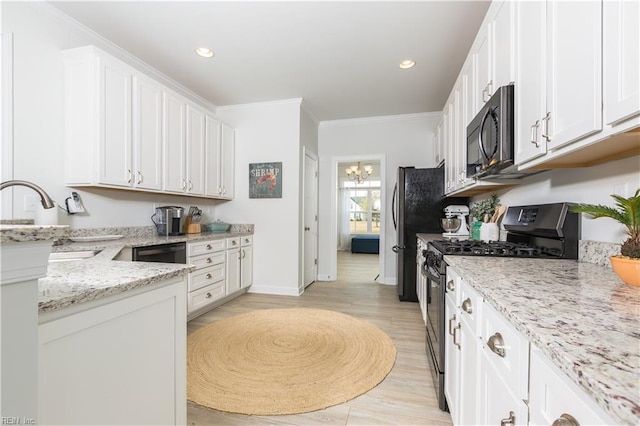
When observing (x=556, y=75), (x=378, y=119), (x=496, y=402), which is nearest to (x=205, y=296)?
(x=496, y=402)

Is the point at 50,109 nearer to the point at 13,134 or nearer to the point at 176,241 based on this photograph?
the point at 13,134

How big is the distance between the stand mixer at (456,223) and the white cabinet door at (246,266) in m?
2.55

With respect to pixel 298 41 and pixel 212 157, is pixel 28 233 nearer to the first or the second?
pixel 298 41

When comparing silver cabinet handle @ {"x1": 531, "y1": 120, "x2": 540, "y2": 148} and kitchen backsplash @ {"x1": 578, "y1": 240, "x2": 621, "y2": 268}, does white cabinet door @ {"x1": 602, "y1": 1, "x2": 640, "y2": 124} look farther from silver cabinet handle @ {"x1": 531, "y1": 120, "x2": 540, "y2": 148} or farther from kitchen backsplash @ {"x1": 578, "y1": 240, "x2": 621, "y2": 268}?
kitchen backsplash @ {"x1": 578, "y1": 240, "x2": 621, "y2": 268}

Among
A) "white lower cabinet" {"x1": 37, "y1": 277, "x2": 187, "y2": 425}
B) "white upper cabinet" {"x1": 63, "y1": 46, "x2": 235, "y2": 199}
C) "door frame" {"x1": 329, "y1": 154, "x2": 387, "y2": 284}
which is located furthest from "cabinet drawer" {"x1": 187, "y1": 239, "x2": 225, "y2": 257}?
"door frame" {"x1": 329, "y1": 154, "x2": 387, "y2": 284}

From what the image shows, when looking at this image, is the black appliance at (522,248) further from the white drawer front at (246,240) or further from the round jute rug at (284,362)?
the white drawer front at (246,240)

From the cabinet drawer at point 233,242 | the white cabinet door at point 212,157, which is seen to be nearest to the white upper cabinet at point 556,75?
the cabinet drawer at point 233,242

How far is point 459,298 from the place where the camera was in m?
1.29

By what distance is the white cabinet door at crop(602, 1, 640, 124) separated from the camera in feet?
2.38

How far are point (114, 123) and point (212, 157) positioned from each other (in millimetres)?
1324

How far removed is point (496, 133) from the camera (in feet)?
5.08

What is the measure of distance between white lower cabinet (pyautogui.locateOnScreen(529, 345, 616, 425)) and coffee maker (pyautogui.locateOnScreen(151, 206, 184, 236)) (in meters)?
3.30

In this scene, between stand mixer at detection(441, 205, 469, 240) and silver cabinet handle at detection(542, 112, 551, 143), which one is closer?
silver cabinet handle at detection(542, 112, 551, 143)

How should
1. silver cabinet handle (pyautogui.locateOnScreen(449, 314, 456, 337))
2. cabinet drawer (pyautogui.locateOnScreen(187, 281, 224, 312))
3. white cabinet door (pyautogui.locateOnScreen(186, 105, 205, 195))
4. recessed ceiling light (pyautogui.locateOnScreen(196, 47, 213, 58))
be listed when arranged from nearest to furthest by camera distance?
silver cabinet handle (pyautogui.locateOnScreen(449, 314, 456, 337)) → recessed ceiling light (pyautogui.locateOnScreen(196, 47, 213, 58)) → cabinet drawer (pyautogui.locateOnScreen(187, 281, 224, 312)) → white cabinet door (pyautogui.locateOnScreen(186, 105, 205, 195))
